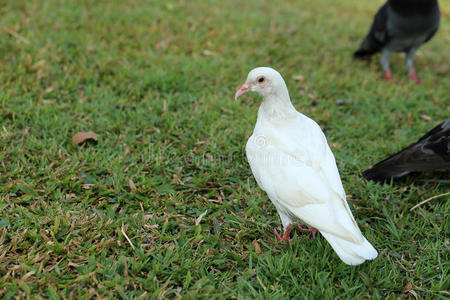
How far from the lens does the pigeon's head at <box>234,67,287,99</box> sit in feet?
8.33

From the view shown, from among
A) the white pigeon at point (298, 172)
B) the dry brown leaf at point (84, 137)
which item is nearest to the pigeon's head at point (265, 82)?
the white pigeon at point (298, 172)

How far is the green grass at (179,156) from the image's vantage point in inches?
89.4

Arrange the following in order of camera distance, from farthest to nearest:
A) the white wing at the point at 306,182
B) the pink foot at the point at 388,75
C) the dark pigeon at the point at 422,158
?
the pink foot at the point at 388,75 < the dark pigeon at the point at 422,158 < the white wing at the point at 306,182

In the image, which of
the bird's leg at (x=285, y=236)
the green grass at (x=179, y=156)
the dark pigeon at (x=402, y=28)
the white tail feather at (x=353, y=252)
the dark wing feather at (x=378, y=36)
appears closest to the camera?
the white tail feather at (x=353, y=252)

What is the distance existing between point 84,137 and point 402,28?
395 centimetres

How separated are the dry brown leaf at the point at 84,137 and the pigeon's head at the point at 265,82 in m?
1.42

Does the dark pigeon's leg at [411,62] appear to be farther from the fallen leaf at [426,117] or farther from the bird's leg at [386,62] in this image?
the fallen leaf at [426,117]

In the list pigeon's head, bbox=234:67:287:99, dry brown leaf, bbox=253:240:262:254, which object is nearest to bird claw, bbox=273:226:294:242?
dry brown leaf, bbox=253:240:262:254

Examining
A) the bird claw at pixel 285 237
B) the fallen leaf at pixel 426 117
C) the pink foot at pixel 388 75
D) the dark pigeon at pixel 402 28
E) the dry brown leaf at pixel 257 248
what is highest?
the dark pigeon at pixel 402 28

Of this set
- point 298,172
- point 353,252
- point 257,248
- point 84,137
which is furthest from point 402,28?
point 84,137

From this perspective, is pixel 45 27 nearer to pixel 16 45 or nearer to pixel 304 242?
pixel 16 45

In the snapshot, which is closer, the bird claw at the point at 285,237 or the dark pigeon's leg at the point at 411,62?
the bird claw at the point at 285,237

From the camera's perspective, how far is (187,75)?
4340 mm

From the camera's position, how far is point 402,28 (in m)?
4.81
